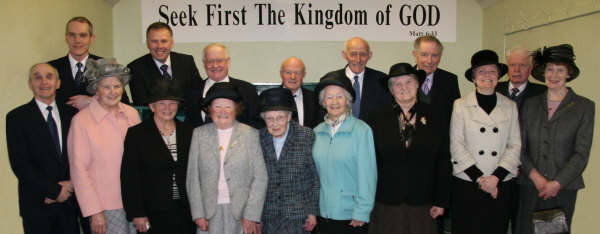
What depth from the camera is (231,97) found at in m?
2.73

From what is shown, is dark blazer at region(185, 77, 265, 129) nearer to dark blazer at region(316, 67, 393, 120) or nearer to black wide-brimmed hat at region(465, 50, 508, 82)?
dark blazer at region(316, 67, 393, 120)

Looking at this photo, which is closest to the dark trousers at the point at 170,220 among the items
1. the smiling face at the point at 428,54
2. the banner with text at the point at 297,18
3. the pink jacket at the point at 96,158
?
the pink jacket at the point at 96,158

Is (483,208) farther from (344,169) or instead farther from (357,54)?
(357,54)

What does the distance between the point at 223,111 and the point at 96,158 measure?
2.99 feet

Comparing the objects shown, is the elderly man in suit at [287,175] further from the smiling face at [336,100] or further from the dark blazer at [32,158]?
the dark blazer at [32,158]

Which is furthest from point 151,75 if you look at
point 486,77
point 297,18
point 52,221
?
point 486,77

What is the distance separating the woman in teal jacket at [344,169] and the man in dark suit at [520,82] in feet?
5.16

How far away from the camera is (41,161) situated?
9.62 feet

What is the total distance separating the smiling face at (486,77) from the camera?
2.94 meters

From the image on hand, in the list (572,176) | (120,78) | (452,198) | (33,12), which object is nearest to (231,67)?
(33,12)

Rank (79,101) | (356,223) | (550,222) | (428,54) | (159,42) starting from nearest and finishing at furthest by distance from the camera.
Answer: (356,223), (550,222), (79,101), (428,54), (159,42)

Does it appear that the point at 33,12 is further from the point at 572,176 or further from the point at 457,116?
the point at 572,176

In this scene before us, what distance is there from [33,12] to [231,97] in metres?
2.38

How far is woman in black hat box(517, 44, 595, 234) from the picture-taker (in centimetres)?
299
